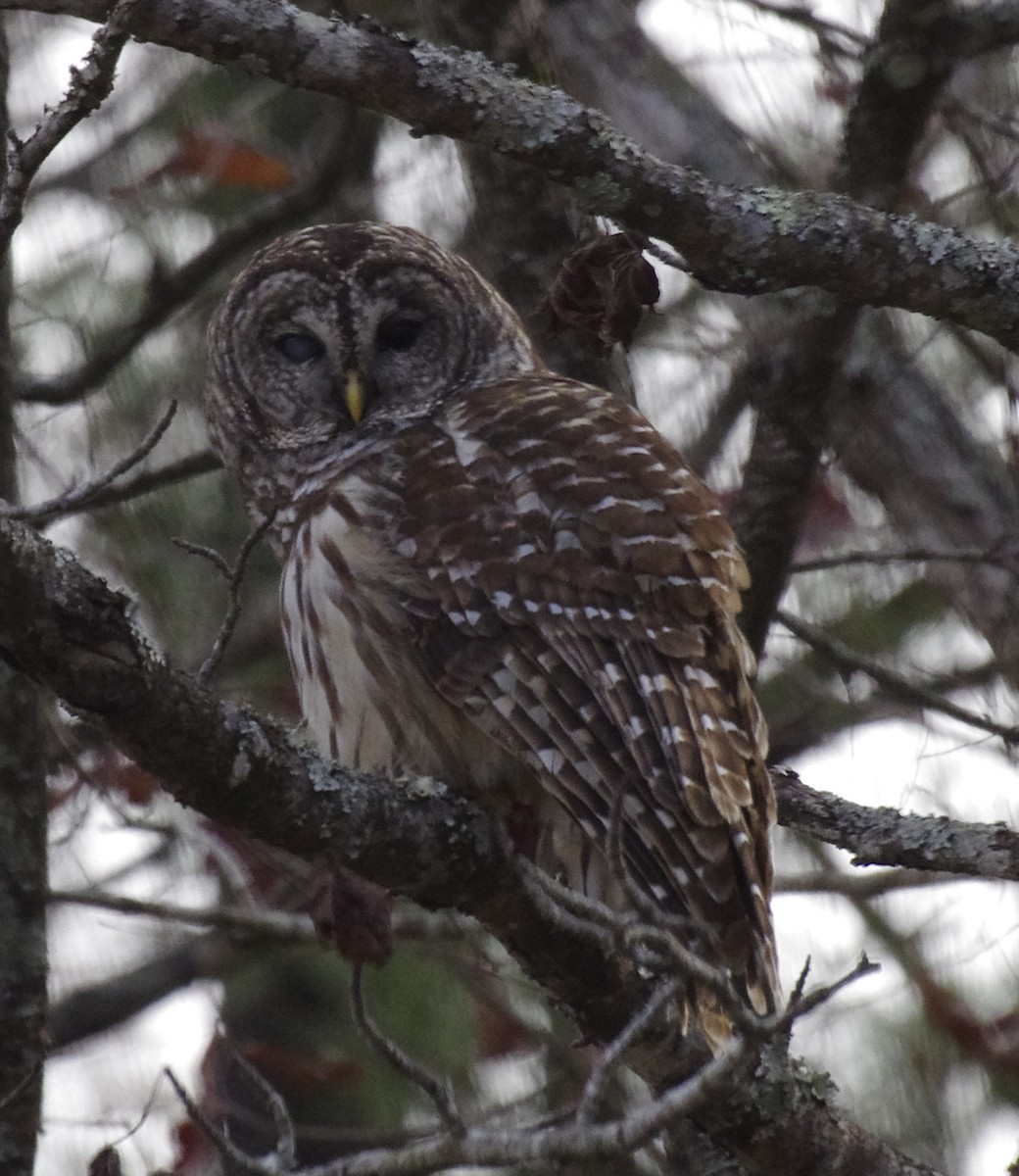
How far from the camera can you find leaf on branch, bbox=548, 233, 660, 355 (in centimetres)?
348

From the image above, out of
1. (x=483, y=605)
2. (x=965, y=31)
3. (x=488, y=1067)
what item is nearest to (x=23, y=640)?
(x=483, y=605)

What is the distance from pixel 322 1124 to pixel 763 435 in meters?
3.13

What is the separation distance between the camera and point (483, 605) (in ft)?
12.7

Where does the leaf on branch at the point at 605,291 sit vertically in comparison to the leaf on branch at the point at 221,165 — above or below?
below

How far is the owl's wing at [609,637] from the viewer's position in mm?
3590

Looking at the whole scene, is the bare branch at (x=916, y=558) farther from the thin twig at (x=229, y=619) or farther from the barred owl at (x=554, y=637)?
the thin twig at (x=229, y=619)

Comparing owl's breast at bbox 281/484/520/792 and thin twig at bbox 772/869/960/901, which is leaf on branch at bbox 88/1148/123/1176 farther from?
thin twig at bbox 772/869/960/901

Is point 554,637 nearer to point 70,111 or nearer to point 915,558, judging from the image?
point 915,558

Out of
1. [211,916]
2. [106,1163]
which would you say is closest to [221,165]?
[211,916]

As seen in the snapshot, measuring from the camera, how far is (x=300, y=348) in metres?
4.97

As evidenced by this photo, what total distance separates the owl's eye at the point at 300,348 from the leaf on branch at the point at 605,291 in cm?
138

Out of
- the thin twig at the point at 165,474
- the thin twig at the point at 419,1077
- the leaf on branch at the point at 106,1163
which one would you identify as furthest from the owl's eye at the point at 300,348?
the thin twig at the point at 419,1077

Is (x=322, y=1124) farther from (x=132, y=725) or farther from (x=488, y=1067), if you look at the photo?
(x=132, y=725)

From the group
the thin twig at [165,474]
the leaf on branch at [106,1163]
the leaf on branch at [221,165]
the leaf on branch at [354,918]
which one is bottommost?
the leaf on branch at [106,1163]
